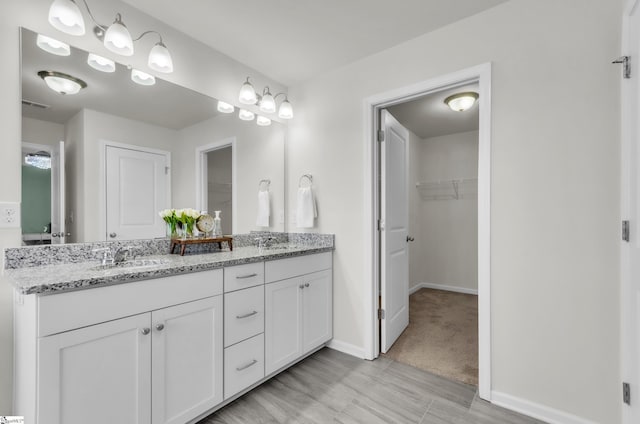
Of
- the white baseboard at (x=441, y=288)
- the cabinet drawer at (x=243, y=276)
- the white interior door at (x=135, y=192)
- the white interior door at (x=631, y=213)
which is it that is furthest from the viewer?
the white baseboard at (x=441, y=288)

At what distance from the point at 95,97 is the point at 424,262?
456 centimetres

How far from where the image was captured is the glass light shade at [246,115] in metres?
2.51

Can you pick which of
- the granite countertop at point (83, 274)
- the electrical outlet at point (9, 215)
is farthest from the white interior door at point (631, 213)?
the electrical outlet at point (9, 215)

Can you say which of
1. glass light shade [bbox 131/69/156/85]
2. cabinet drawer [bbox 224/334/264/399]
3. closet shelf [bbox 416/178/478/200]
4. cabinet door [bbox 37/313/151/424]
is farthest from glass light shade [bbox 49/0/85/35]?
closet shelf [bbox 416/178/478/200]

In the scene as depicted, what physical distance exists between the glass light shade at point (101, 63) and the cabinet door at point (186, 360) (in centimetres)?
141

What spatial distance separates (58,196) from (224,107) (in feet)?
4.08

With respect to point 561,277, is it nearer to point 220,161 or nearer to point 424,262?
point 220,161

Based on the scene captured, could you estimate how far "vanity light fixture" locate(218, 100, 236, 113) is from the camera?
2332 mm

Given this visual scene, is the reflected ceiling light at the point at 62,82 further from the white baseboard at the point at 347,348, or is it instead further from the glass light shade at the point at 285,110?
the white baseboard at the point at 347,348

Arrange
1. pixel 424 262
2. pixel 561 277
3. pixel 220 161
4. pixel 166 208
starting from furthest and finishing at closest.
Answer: pixel 424 262
pixel 220 161
pixel 166 208
pixel 561 277

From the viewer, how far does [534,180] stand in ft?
5.60

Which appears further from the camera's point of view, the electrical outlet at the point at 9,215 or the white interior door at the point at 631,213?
the electrical outlet at the point at 9,215

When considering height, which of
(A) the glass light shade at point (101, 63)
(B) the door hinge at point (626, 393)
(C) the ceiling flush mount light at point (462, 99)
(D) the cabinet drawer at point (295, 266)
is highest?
(C) the ceiling flush mount light at point (462, 99)

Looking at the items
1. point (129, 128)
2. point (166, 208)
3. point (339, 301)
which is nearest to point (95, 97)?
point (129, 128)
